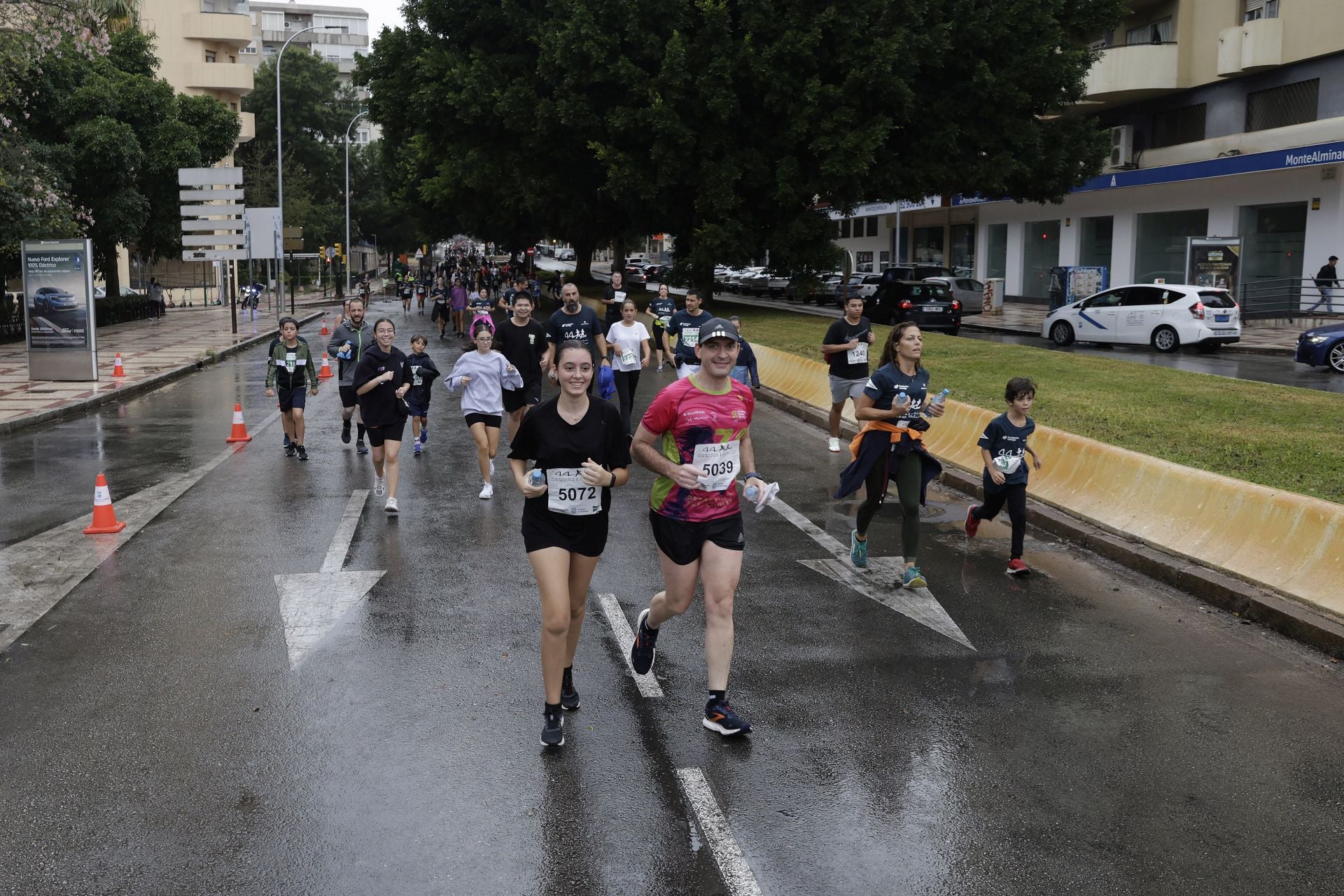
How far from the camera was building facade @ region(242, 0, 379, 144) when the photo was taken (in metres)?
132

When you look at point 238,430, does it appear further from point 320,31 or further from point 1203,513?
point 320,31

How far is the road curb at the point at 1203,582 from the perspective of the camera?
7279 millimetres

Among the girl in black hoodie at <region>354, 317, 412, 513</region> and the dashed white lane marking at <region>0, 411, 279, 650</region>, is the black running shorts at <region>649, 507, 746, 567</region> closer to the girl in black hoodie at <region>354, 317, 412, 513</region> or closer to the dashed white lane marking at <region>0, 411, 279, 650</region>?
the dashed white lane marking at <region>0, 411, 279, 650</region>

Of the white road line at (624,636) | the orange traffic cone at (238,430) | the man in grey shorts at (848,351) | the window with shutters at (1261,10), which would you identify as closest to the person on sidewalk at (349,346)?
the orange traffic cone at (238,430)

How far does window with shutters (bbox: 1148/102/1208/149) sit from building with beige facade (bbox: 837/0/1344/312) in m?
0.05

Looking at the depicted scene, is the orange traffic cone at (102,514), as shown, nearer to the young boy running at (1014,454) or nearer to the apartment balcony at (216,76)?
the young boy running at (1014,454)

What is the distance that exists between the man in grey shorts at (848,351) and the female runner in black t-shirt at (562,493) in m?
7.49

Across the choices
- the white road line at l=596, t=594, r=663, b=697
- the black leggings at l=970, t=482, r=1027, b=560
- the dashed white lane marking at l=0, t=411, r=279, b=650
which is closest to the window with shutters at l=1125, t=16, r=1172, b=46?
the black leggings at l=970, t=482, r=1027, b=560

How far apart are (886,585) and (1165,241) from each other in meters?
35.4

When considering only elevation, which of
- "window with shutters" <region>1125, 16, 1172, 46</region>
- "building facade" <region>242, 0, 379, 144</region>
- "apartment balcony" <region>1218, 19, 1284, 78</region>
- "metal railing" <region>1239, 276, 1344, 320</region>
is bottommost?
"metal railing" <region>1239, 276, 1344, 320</region>

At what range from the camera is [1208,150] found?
3756 cm

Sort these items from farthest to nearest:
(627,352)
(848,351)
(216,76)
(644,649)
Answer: (216,76), (627,352), (848,351), (644,649)

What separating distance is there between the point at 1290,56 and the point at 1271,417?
24.7 m

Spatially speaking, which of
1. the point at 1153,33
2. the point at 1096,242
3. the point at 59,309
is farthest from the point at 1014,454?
the point at 1096,242
